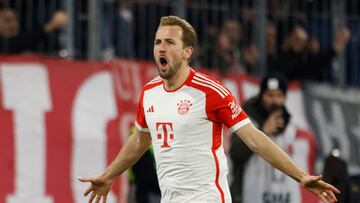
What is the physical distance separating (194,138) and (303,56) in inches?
286

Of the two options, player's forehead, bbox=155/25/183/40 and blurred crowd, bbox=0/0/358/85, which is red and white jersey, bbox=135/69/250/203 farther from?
blurred crowd, bbox=0/0/358/85

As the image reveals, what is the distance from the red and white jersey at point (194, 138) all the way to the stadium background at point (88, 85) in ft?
13.5

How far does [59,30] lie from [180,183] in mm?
4970

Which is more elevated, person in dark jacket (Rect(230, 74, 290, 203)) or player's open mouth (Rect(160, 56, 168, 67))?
player's open mouth (Rect(160, 56, 168, 67))

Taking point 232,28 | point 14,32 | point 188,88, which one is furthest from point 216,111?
point 232,28

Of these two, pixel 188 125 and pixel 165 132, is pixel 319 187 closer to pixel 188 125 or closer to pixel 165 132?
pixel 188 125

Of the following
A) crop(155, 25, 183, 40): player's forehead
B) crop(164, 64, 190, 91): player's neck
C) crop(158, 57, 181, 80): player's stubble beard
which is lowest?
crop(164, 64, 190, 91): player's neck

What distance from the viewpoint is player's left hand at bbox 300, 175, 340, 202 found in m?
7.09

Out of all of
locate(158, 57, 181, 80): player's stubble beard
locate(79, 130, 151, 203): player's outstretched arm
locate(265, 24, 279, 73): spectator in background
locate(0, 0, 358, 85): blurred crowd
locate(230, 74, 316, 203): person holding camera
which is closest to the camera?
locate(158, 57, 181, 80): player's stubble beard

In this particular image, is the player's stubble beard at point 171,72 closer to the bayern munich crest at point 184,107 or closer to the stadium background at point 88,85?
the bayern munich crest at point 184,107

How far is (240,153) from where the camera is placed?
10.9 metres

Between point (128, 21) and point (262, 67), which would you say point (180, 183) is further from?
point (262, 67)

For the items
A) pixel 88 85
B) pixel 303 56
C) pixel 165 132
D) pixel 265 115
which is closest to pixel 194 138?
pixel 165 132

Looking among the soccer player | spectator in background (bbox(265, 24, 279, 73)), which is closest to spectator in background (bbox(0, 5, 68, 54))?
spectator in background (bbox(265, 24, 279, 73))
